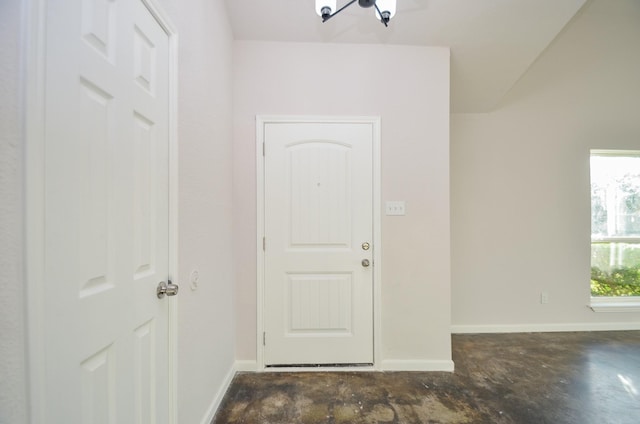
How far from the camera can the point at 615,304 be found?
284cm

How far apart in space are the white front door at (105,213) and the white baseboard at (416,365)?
5.18 ft

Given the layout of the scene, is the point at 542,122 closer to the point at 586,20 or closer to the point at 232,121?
the point at 586,20

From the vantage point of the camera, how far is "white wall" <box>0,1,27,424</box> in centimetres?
55

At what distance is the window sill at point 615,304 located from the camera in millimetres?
2795

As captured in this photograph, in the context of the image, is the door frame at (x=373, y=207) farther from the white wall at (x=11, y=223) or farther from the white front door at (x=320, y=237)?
the white wall at (x=11, y=223)

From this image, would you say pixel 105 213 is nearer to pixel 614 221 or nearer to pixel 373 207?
pixel 373 207

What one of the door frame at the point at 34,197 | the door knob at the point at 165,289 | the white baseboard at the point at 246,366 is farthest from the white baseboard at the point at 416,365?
the door frame at the point at 34,197

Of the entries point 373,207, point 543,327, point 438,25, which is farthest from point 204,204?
point 543,327

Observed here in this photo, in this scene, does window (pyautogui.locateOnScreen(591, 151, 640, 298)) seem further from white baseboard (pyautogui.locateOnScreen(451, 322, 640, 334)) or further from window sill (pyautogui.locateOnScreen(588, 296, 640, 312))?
white baseboard (pyautogui.locateOnScreen(451, 322, 640, 334))

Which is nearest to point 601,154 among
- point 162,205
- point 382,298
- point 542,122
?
point 542,122

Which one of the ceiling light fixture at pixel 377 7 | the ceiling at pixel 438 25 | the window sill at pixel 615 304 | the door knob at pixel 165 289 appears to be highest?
the ceiling at pixel 438 25

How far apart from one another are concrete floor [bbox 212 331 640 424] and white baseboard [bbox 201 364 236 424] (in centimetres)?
4

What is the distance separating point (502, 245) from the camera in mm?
2820

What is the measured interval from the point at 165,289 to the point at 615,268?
14.5 feet
